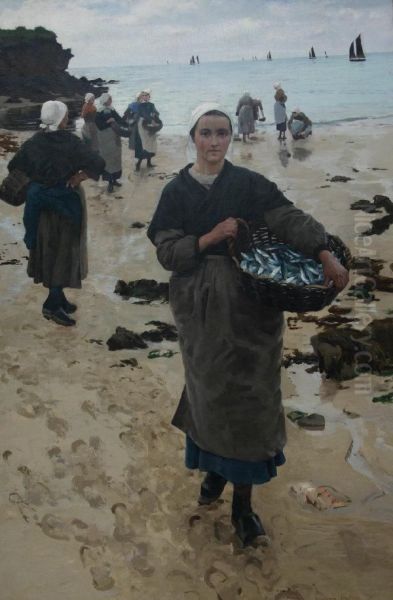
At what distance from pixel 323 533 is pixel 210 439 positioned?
57 centimetres

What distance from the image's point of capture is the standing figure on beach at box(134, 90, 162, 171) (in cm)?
622

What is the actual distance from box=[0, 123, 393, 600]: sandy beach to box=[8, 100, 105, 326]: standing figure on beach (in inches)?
9.8

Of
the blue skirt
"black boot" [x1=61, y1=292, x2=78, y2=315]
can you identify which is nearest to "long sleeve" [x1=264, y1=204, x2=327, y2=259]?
the blue skirt

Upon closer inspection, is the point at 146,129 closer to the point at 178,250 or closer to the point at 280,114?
the point at 280,114

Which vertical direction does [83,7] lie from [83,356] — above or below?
above

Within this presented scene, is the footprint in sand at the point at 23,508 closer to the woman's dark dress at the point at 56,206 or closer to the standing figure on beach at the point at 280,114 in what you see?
the woman's dark dress at the point at 56,206

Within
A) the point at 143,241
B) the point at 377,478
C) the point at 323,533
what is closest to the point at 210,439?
the point at 323,533

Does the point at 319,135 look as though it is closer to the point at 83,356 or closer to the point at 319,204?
the point at 319,204

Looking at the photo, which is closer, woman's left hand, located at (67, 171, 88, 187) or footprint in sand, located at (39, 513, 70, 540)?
footprint in sand, located at (39, 513, 70, 540)

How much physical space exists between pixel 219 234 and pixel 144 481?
1.13 metres

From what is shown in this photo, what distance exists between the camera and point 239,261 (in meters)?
2.10

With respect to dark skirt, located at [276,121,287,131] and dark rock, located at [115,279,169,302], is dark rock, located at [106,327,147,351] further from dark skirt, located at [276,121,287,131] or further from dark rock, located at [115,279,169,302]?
dark skirt, located at [276,121,287,131]

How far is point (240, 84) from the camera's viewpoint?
483cm

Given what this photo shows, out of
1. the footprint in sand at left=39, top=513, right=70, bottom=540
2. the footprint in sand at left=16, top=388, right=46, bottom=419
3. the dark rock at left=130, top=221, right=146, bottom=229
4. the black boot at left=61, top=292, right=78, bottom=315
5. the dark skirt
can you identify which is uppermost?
A: the dark skirt
